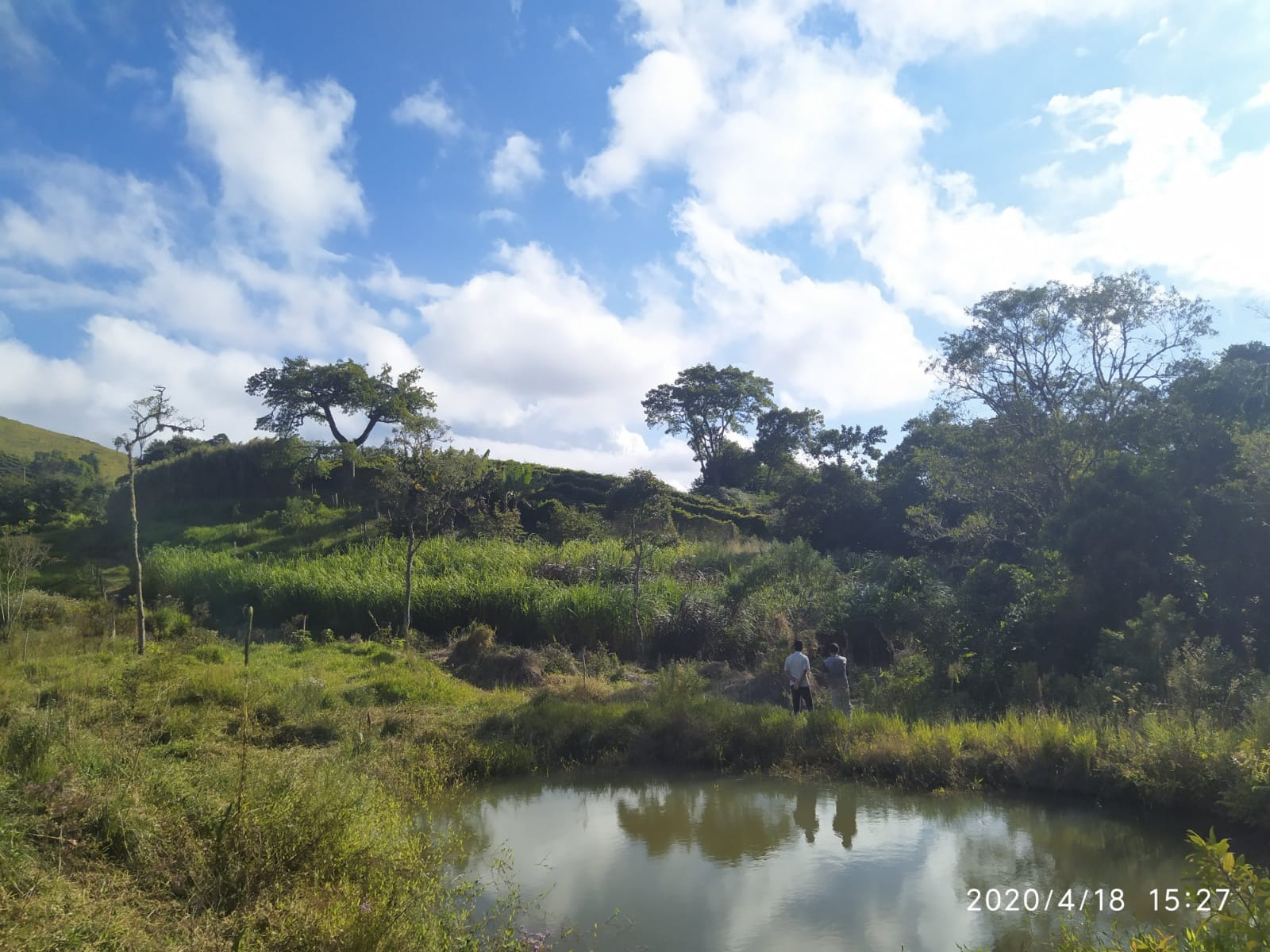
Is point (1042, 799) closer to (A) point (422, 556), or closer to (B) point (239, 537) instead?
(A) point (422, 556)

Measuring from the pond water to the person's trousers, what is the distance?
2207mm

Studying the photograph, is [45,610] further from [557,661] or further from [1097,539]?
[1097,539]

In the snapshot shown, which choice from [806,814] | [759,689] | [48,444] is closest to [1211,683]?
[806,814]

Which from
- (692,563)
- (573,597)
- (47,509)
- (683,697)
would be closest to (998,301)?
(692,563)

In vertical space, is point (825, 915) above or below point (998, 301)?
below

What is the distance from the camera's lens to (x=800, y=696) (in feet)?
39.3

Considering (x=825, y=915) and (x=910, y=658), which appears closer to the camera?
(x=825, y=915)

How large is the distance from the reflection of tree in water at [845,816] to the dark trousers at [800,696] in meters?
2.57

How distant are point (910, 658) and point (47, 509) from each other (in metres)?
30.4

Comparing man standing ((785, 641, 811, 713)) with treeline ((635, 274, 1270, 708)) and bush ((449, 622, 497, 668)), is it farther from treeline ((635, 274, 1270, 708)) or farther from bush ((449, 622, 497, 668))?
bush ((449, 622, 497, 668))

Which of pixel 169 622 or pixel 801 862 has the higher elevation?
pixel 169 622

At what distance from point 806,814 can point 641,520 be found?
10.2 meters

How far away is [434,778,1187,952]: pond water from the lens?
19.2 feet

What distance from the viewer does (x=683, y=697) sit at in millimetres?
11570
